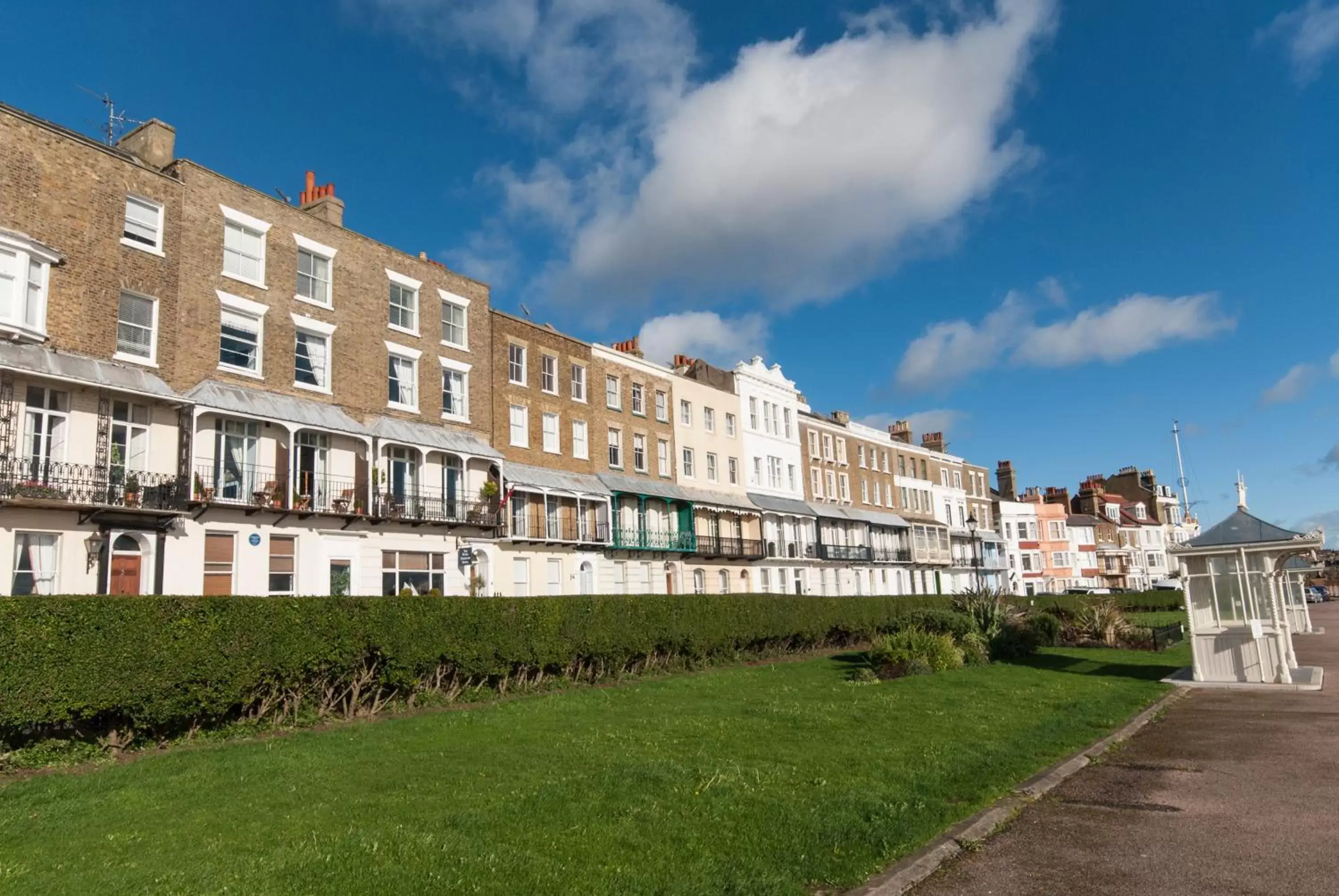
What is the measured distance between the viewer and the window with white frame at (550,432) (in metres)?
36.8

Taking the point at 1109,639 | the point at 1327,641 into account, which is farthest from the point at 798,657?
Result: the point at 1327,641

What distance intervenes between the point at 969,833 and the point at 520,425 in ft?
97.4

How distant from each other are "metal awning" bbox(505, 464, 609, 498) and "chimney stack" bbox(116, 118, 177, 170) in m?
14.6

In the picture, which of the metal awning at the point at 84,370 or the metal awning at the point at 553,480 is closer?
the metal awning at the point at 84,370

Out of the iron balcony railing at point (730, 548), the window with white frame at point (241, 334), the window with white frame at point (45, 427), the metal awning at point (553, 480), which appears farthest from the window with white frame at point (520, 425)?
the window with white frame at point (45, 427)

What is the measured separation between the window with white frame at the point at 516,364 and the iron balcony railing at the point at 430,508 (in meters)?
5.88

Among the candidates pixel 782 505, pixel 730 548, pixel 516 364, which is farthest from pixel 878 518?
pixel 516 364

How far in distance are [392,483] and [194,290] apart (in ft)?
26.9

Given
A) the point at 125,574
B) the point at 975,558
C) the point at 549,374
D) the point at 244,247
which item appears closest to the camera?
the point at 125,574

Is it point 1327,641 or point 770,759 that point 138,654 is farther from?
point 1327,641

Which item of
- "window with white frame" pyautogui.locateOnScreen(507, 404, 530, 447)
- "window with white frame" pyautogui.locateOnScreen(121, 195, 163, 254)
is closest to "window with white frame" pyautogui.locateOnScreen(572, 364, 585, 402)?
"window with white frame" pyautogui.locateOnScreen(507, 404, 530, 447)

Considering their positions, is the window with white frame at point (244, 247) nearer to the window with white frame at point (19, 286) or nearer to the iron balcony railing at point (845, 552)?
the window with white frame at point (19, 286)

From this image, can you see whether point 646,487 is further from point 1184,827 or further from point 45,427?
point 1184,827

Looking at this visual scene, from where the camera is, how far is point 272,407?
85.0ft
